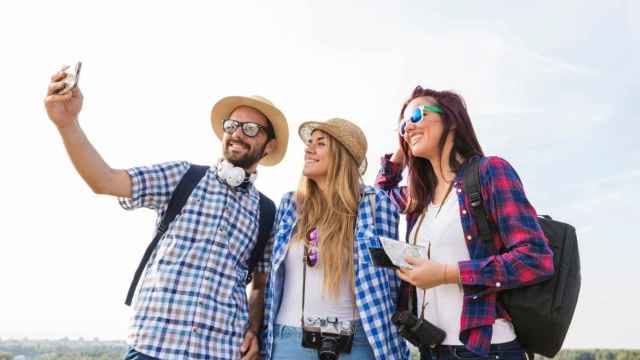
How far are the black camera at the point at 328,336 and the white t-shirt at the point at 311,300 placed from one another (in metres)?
0.09

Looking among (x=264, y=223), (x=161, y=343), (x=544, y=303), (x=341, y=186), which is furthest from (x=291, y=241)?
(x=544, y=303)

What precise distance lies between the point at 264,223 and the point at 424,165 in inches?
74.0

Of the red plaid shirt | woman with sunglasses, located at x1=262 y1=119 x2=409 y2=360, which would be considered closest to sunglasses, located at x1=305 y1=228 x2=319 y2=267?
woman with sunglasses, located at x1=262 y1=119 x2=409 y2=360

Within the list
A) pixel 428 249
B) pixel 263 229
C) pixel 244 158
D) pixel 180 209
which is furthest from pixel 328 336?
pixel 244 158

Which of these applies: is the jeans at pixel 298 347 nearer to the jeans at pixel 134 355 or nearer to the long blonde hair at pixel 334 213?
the long blonde hair at pixel 334 213

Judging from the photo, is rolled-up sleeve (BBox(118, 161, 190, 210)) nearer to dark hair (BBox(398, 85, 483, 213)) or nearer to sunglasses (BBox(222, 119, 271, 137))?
sunglasses (BBox(222, 119, 271, 137))

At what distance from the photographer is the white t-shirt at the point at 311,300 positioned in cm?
524

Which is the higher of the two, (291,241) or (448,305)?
(291,241)

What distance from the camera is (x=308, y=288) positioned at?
17.5 ft

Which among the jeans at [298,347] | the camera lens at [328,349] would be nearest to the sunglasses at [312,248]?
the jeans at [298,347]

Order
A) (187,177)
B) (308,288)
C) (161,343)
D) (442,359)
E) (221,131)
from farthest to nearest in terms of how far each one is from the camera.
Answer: (221,131) → (187,177) → (308,288) → (161,343) → (442,359)

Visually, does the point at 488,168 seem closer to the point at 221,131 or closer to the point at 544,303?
the point at 544,303

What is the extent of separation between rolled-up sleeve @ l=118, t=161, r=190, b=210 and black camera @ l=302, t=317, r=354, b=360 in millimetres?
1968

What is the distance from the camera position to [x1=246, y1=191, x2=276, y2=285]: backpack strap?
5840 millimetres
